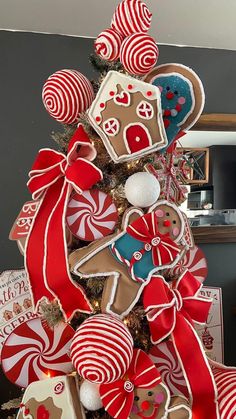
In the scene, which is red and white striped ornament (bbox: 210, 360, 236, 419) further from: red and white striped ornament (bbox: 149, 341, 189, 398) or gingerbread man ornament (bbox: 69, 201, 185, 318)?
gingerbread man ornament (bbox: 69, 201, 185, 318)

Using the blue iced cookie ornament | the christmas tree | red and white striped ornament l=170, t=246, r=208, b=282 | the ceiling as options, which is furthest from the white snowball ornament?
the ceiling

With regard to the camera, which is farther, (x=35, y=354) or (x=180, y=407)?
(x=35, y=354)

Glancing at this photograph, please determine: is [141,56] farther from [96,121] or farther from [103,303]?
[103,303]

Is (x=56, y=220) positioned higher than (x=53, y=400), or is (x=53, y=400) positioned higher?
(x=56, y=220)

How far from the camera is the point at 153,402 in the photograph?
92 cm

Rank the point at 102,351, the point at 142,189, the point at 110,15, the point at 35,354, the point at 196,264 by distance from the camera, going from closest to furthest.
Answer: the point at 102,351 < the point at 142,189 < the point at 35,354 < the point at 196,264 < the point at 110,15

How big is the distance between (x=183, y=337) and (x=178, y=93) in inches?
22.1

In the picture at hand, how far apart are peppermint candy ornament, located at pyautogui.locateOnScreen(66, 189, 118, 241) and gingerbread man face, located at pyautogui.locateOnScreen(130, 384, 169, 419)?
344mm

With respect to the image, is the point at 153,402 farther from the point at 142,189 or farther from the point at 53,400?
the point at 142,189

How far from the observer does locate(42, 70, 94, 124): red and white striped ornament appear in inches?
41.6

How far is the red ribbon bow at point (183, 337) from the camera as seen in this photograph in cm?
94

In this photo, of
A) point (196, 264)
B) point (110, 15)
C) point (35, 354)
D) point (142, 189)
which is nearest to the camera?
point (142, 189)

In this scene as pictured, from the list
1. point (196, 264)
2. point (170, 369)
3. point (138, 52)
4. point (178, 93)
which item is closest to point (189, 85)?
point (178, 93)

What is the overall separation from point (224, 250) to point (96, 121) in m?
1.18
